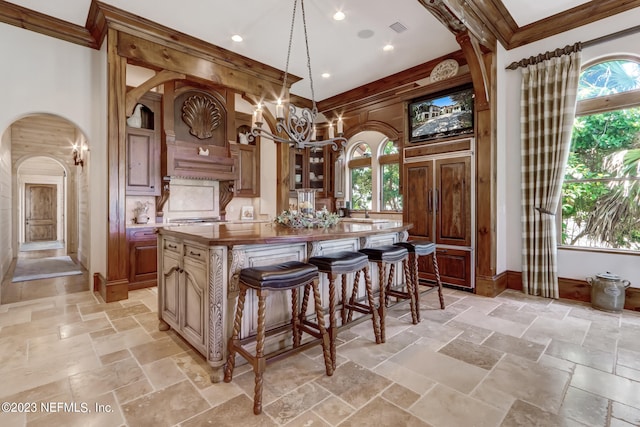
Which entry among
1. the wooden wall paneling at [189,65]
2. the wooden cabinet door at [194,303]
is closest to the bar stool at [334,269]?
the wooden cabinet door at [194,303]

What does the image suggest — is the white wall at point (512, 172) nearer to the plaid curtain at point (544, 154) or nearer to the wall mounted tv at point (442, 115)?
the plaid curtain at point (544, 154)

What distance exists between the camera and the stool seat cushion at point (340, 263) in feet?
7.42

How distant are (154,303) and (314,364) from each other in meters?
2.37

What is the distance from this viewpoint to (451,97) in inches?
165

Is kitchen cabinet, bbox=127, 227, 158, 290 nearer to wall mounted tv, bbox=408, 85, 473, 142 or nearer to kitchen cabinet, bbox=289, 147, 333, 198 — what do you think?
kitchen cabinet, bbox=289, 147, 333, 198

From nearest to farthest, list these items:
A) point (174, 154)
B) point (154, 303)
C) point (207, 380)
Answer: point (207, 380), point (154, 303), point (174, 154)

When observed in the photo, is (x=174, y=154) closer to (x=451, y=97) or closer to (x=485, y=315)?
(x=451, y=97)

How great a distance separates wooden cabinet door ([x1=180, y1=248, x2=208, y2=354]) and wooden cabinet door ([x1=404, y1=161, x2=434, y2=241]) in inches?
128

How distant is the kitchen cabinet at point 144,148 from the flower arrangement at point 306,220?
8.63ft

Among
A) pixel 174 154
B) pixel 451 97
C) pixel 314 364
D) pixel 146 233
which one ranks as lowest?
pixel 314 364

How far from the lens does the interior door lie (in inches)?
393

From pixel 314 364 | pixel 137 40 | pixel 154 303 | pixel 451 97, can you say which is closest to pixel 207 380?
pixel 314 364

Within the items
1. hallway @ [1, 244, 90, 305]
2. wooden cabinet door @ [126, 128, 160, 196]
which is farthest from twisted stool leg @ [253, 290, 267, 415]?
hallway @ [1, 244, 90, 305]

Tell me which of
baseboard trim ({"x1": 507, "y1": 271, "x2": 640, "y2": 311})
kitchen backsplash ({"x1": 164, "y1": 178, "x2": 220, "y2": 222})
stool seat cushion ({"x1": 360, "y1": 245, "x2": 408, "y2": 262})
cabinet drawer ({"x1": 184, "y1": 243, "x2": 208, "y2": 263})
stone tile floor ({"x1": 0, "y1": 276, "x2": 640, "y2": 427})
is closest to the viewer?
stone tile floor ({"x1": 0, "y1": 276, "x2": 640, "y2": 427})
